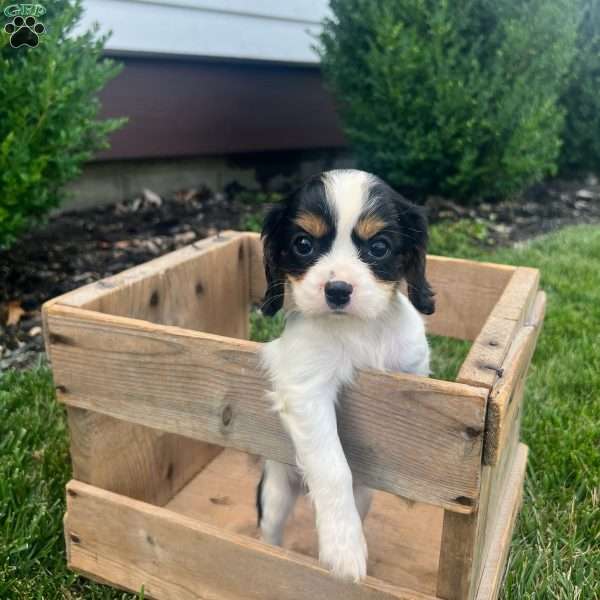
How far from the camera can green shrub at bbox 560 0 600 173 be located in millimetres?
6469

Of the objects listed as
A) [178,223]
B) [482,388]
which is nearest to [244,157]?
[178,223]

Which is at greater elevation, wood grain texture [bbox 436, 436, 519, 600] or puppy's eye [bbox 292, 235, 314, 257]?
puppy's eye [bbox 292, 235, 314, 257]

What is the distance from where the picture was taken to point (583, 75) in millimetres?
6617

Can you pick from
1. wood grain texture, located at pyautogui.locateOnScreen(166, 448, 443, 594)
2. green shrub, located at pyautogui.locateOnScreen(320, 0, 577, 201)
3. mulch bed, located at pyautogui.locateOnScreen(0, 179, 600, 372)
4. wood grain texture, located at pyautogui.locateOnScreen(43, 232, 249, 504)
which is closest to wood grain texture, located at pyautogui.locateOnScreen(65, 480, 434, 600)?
wood grain texture, located at pyautogui.locateOnScreen(43, 232, 249, 504)

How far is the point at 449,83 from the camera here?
4.42m

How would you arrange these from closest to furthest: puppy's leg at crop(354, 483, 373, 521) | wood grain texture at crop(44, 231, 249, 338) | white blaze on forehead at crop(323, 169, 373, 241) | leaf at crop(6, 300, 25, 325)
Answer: white blaze on forehead at crop(323, 169, 373, 241), puppy's leg at crop(354, 483, 373, 521), wood grain texture at crop(44, 231, 249, 338), leaf at crop(6, 300, 25, 325)

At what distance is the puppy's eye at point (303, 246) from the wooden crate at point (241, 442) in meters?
0.25

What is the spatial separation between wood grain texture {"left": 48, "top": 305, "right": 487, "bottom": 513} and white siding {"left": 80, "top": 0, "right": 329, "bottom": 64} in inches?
128

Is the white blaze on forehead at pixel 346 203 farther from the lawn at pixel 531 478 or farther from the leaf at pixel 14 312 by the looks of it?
the leaf at pixel 14 312

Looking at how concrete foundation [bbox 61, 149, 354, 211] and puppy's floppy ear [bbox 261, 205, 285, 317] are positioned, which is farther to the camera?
concrete foundation [bbox 61, 149, 354, 211]

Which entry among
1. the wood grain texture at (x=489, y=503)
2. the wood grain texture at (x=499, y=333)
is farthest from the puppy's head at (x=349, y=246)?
the wood grain texture at (x=489, y=503)

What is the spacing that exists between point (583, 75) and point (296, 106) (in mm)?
2923

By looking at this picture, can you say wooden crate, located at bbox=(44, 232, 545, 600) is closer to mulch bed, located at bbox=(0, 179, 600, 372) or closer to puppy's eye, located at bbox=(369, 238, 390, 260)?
puppy's eye, located at bbox=(369, 238, 390, 260)

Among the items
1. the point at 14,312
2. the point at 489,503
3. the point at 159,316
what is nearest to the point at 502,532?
the point at 489,503
